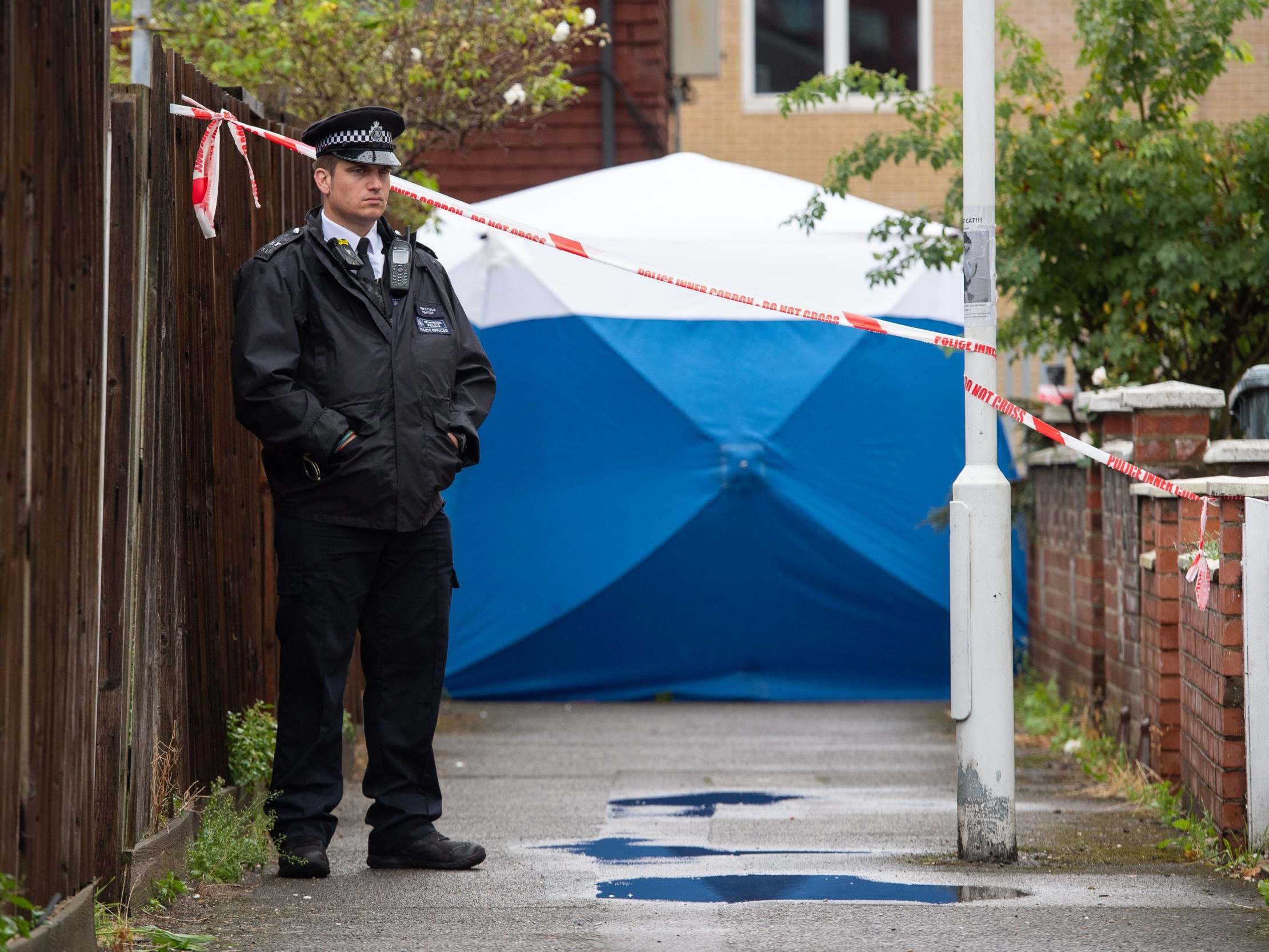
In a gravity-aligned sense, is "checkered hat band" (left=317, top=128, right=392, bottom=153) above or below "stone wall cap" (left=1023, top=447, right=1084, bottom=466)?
above

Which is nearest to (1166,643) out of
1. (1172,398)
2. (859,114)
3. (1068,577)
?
(1172,398)

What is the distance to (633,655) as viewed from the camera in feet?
35.9

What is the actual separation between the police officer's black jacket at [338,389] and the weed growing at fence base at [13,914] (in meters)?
1.76

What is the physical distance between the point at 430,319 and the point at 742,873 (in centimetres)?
186

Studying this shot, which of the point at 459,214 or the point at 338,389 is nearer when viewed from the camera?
the point at 338,389

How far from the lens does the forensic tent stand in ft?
35.6

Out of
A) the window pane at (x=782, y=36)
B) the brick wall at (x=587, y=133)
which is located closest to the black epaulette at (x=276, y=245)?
the brick wall at (x=587, y=133)

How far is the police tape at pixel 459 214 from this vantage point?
5.27 meters

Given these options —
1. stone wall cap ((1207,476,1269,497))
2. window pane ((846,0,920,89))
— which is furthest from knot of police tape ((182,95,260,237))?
window pane ((846,0,920,89))

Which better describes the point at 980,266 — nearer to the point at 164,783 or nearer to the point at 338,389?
the point at 338,389

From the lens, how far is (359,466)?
5.11m

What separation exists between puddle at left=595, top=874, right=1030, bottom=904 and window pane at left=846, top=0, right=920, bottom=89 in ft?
48.6

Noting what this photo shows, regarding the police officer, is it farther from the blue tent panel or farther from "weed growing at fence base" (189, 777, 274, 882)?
the blue tent panel

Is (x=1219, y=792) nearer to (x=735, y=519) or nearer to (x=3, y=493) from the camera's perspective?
(x=3, y=493)
